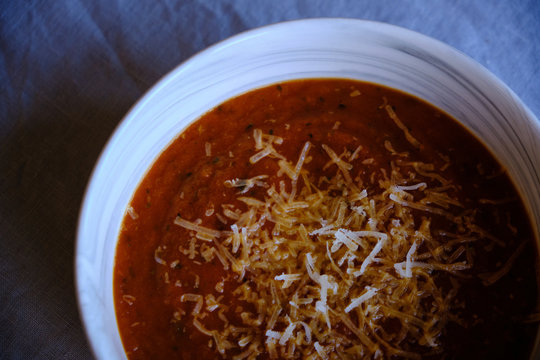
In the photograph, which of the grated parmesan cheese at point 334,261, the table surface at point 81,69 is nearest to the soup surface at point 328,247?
the grated parmesan cheese at point 334,261

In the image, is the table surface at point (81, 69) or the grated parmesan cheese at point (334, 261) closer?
the grated parmesan cheese at point (334, 261)

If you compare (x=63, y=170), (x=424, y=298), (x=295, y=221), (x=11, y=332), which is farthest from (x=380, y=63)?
(x=11, y=332)

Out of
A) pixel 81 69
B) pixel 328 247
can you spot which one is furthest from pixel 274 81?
pixel 81 69

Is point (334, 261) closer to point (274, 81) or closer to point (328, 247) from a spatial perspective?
point (328, 247)

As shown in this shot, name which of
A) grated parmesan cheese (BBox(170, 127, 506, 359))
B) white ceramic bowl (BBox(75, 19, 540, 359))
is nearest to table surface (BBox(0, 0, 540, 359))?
white ceramic bowl (BBox(75, 19, 540, 359))

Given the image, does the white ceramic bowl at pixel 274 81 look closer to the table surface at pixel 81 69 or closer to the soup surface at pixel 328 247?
the soup surface at pixel 328 247

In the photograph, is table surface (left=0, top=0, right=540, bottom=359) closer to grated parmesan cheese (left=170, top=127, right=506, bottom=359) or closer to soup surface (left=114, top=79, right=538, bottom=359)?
soup surface (left=114, top=79, right=538, bottom=359)
